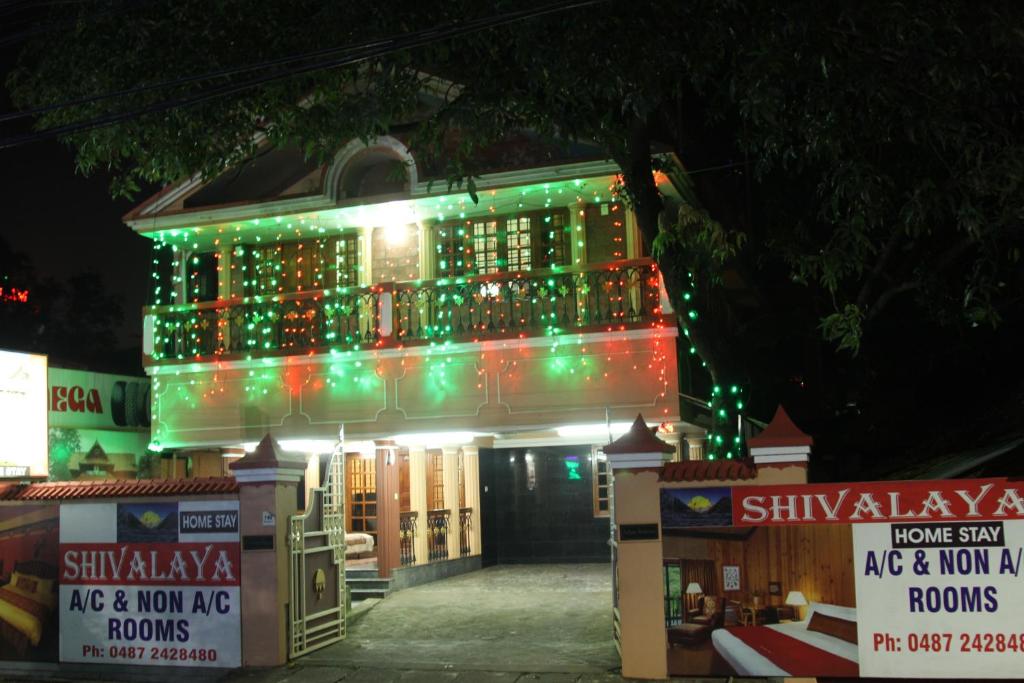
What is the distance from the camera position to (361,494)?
19859 millimetres

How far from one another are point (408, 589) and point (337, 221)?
6.20 metres

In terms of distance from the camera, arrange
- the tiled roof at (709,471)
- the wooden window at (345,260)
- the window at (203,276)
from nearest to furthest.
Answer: the tiled roof at (709,471) < the wooden window at (345,260) < the window at (203,276)

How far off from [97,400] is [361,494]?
626 cm

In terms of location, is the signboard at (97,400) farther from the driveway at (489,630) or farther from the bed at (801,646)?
the bed at (801,646)

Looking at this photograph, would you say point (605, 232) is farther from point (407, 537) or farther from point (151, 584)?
point (151, 584)

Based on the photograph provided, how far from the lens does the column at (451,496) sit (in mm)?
20453

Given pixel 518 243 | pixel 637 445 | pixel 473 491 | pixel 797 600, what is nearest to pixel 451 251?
pixel 518 243

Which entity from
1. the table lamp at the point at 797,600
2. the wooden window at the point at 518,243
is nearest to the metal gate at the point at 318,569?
the wooden window at the point at 518,243

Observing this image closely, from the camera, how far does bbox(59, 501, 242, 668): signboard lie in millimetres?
12273

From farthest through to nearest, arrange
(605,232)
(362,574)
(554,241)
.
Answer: (362,574) → (554,241) → (605,232)

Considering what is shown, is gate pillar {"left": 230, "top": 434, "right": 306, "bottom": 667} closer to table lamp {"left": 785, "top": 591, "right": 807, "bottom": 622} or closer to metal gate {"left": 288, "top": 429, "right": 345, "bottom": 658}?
metal gate {"left": 288, "top": 429, "right": 345, "bottom": 658}

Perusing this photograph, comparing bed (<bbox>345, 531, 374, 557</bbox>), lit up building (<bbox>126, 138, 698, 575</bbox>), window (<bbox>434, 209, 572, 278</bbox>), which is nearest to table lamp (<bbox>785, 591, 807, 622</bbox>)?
lit up building (<bbox>126, 138, 698, 575</bbox>)

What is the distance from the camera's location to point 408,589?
→ 1812 centimetres

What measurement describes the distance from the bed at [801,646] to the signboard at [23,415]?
31.6ft
